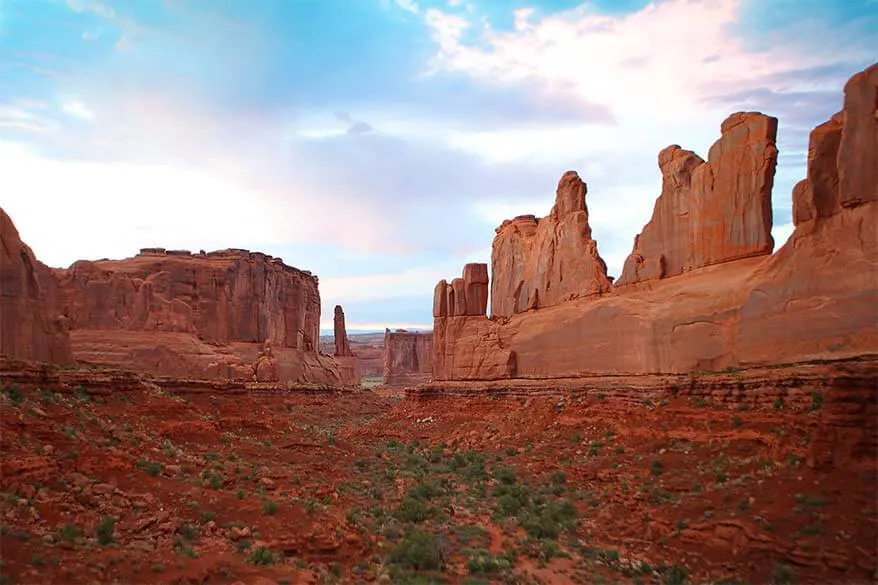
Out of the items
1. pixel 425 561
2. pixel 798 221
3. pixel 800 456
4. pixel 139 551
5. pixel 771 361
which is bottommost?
pixel 425 561

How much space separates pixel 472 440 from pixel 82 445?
19.7m

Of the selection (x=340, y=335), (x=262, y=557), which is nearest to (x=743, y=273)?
(x=262, y=557)

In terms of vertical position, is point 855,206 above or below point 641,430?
above

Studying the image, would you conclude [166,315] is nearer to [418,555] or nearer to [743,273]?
[418,555]

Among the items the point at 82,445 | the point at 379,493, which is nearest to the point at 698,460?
the point at 379,493

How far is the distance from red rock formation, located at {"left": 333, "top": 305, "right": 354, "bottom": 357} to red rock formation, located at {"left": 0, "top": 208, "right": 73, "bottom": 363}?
59516mm

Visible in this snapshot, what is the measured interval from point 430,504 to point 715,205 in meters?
Answer: 14.0

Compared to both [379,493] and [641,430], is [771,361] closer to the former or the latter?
[641,430]

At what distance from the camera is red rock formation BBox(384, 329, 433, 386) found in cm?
11044

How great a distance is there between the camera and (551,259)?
3497 centimetres

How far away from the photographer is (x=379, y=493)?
21484mm

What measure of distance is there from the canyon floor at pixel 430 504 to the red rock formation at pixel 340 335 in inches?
2227

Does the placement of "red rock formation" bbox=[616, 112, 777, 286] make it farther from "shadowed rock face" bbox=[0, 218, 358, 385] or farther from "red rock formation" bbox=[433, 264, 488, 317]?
"shadowed rock face" bbox=[0, 218, 358, 385]

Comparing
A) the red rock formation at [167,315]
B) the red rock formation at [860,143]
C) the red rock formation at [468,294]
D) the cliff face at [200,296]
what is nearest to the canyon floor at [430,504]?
the red rock formation at [167,315]
